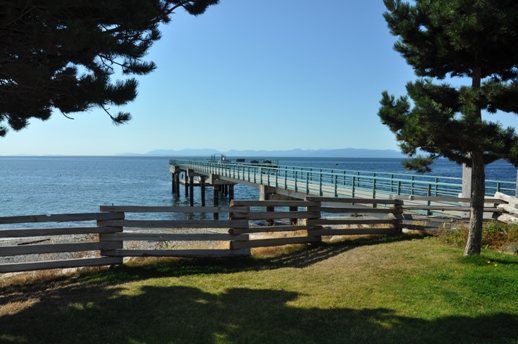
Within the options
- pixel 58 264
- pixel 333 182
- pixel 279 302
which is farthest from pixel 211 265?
pixel 333 182

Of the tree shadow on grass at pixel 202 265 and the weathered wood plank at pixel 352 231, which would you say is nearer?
the tree shadow on grass at pixel 202 265

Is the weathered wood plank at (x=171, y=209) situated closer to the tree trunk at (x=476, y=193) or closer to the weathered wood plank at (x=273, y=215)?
the weathered wood plank at (x=273, y=215)

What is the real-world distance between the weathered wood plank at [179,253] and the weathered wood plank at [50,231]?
0.45 metres

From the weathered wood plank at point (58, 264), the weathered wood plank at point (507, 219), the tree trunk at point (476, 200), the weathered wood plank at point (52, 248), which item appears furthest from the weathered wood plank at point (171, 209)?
the weathered wood plank at point (507, 219)

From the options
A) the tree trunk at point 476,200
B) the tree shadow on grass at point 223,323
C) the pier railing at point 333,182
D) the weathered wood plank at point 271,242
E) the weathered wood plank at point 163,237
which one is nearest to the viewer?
the tree shadow on grass at point 223,323

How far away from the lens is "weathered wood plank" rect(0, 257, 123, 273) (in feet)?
25.1

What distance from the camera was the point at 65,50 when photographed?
620cm

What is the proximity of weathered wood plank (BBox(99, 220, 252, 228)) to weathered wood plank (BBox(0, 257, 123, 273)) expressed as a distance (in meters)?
0.68

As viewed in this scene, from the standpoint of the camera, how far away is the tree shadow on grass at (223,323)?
514 cm

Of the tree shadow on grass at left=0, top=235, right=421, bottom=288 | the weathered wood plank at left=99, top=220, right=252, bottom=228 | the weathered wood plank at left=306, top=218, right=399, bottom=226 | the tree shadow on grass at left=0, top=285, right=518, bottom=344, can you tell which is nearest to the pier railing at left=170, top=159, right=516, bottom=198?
the weathered wood plank at left=306, top=218, right=399, bottom=226

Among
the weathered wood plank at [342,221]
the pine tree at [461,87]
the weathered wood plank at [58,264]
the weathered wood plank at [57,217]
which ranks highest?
the pine tree at [461,87]

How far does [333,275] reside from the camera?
770 cm

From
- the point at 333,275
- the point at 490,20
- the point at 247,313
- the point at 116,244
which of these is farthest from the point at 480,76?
the point at 116,244

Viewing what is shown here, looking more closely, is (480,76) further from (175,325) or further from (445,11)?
(175,325)
